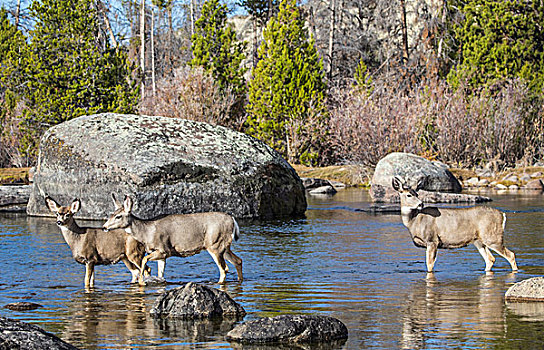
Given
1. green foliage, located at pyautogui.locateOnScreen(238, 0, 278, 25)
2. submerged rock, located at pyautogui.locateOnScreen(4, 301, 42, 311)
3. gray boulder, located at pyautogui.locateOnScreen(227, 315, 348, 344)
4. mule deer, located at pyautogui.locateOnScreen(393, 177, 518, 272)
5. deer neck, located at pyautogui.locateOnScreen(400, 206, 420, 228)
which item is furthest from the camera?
green foliage, located at pyautogui.locateOnScreen(238, 0, 278, 25)

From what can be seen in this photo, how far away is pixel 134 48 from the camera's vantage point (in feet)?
208

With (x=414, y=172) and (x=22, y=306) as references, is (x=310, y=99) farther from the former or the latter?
(x=22, y=306)

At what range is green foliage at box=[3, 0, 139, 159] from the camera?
36375mm

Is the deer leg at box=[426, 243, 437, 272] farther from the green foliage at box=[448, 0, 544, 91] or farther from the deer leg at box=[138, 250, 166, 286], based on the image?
the green foliage at box=[448, 0, 544, 91]

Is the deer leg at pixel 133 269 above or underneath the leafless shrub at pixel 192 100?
underneath

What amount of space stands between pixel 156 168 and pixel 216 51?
28.6 meters

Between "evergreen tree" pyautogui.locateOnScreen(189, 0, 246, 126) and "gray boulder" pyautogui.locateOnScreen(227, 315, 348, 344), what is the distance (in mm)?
37539

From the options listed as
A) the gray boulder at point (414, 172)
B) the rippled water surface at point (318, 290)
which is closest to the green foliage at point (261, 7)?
the gray boulder at point (414, 172)

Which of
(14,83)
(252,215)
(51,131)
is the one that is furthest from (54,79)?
(252,215)

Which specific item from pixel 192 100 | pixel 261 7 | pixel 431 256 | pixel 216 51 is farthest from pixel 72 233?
pixel 261 7

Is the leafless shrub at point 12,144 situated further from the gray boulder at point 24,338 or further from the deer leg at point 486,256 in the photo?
the gray boulder at point 24,338

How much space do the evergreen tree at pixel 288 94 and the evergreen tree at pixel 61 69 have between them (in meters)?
7.22

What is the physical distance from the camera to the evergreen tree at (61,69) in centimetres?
3638

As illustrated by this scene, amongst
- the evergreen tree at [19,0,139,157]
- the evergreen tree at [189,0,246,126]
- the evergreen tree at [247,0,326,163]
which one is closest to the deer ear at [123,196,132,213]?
the evergreen tree at [19,0,139,157]
